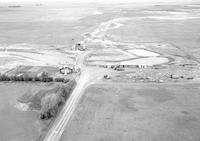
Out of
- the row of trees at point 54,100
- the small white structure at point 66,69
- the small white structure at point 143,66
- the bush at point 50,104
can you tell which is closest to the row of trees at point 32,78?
the small white structure at point 66,69

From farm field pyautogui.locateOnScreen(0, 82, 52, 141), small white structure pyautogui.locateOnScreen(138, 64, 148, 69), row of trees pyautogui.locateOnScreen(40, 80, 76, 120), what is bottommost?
farm field pyautogui.locateOnScreen(0, 82, 52, 141)

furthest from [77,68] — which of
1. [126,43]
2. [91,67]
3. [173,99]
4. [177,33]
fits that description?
[177,33]

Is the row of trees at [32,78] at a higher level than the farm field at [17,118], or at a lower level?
higher

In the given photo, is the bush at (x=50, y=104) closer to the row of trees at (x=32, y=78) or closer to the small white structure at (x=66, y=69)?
the row of trees at (x=32, y=78)

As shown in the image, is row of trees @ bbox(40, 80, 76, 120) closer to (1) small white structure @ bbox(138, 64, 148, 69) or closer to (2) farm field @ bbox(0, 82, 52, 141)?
(2) farm field @ bbox(0, 82, 52, 141)

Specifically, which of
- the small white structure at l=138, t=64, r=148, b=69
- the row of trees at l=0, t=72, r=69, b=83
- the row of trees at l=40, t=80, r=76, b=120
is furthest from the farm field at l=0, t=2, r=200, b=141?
the small white structure at l=138, t=64, r=148, b=69

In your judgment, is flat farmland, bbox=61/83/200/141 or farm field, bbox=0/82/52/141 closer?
flat farmland, bbox=61/83/200/141

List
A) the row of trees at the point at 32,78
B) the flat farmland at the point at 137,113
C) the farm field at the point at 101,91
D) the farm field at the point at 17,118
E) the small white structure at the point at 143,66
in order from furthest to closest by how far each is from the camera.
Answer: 1. the small white structure at the point at 143,66
2. the row of trees at the point at 32,78
3. the farm field at the point at 101,91
4. the farm field at the point at 17,118
5. the flat farmland at the point at 137,113

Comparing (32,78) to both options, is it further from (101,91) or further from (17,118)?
(101,91)

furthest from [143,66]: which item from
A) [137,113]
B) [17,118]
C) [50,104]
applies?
[17,118]

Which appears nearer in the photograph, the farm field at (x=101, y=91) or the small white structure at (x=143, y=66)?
the farm field at (x=101, y=91)

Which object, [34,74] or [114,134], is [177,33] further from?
[114,134]
